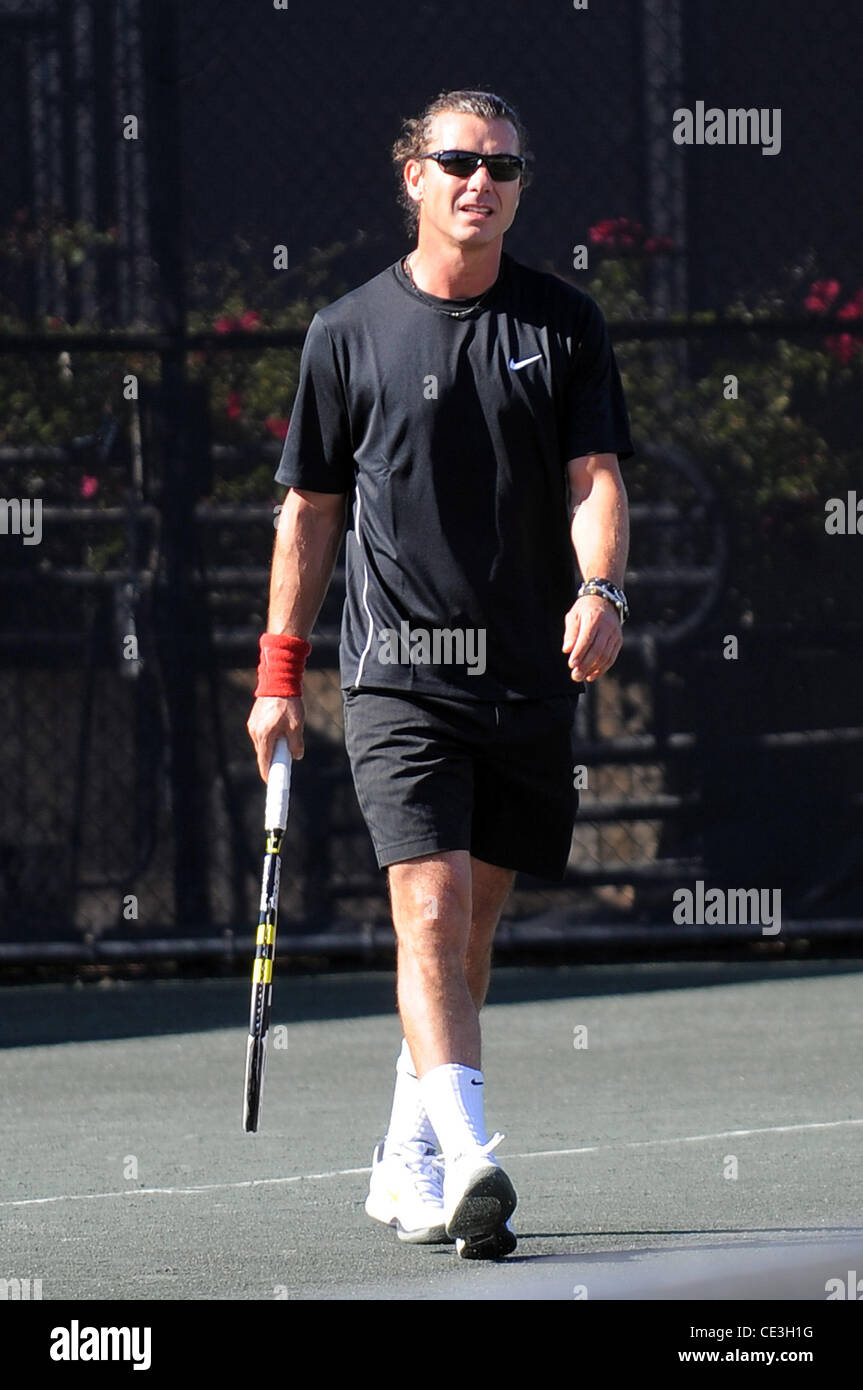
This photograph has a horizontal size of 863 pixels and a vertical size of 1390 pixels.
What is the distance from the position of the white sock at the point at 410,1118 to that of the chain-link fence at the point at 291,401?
3475 mm

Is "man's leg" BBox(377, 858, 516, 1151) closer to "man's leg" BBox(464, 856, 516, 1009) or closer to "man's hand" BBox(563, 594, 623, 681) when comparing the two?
"man's leg" BBox(464, 856, 516, 1009)

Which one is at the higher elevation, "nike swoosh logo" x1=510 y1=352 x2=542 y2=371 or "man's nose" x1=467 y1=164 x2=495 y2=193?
"man's nose" x1=467 y1=164 x2=495 y2=193

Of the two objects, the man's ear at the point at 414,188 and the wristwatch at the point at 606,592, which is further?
the man's ear at the point at 414,188

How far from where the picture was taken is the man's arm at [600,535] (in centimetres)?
428

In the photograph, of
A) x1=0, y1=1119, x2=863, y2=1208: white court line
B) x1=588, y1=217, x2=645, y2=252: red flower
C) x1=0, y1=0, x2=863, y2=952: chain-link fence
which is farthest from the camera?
x1=588, y1=217, x2=645, y2=252: red flower

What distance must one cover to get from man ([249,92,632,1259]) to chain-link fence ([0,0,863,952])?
3382 millimetres

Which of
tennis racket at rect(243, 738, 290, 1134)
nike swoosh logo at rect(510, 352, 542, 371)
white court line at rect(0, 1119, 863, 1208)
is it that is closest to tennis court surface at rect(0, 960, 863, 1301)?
white court line at rect(0, 1119, 863, 1208)

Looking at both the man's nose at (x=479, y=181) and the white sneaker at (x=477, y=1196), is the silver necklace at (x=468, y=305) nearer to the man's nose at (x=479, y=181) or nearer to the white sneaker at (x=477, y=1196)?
the man's nose at (x=479, y=181)

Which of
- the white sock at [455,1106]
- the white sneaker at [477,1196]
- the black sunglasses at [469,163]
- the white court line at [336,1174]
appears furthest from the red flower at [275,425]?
the white sneaker at [477,1196]

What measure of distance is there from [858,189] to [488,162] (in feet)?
12.8

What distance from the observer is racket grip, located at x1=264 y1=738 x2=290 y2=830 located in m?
4.56

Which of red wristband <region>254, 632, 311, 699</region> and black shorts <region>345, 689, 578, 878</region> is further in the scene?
red wristband <region>254, 632, 311, 699</region>

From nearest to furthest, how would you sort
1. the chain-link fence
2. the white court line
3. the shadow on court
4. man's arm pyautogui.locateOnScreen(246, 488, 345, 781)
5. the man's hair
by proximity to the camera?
the man's hair, man's arm pyautogui.locateOnScreen(246, 488, 345, 781), the white court line, the shadow on court, the chain-link fence

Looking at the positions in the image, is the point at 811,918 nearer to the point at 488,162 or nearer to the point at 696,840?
the point at 696,840
